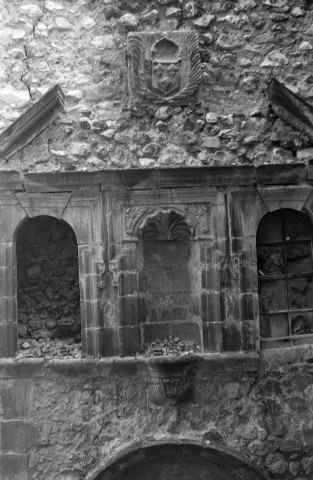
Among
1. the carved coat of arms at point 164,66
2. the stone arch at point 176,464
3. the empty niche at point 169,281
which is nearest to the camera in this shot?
the stone arch at point 176,464

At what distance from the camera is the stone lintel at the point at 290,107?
612 centimetres

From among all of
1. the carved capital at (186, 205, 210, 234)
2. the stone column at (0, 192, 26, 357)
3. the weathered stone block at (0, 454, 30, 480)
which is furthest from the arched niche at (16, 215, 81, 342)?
the carved capital at (186, 205, 210, 234)

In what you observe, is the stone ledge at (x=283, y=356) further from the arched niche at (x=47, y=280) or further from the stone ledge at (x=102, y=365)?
the arched niche at (x=47, y=280)

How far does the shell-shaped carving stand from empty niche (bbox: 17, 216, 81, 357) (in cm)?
78

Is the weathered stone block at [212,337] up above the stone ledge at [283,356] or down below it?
above

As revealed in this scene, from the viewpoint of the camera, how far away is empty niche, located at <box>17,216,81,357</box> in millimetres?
6094

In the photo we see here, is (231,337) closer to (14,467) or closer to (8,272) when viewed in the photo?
(8,272)

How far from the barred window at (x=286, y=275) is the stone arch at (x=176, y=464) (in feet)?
4.08

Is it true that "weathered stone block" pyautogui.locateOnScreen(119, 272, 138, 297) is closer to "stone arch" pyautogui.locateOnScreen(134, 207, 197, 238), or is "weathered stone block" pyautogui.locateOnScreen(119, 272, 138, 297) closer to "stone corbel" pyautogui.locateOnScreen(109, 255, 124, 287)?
"stone corbel" pyautogui.locateOnScreen(109, 255, 124, 287)

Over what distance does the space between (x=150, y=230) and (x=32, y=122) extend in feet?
5.18

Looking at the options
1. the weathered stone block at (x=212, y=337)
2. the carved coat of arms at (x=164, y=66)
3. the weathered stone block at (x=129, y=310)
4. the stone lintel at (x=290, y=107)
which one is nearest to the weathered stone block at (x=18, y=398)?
the weathered stone block at (x=129, y=310)

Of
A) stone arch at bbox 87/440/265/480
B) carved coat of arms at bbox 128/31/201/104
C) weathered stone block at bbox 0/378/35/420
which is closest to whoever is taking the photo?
stone arch at bbox 87/440/265/480

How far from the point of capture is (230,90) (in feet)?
20.6

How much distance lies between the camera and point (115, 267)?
5.87 meters
